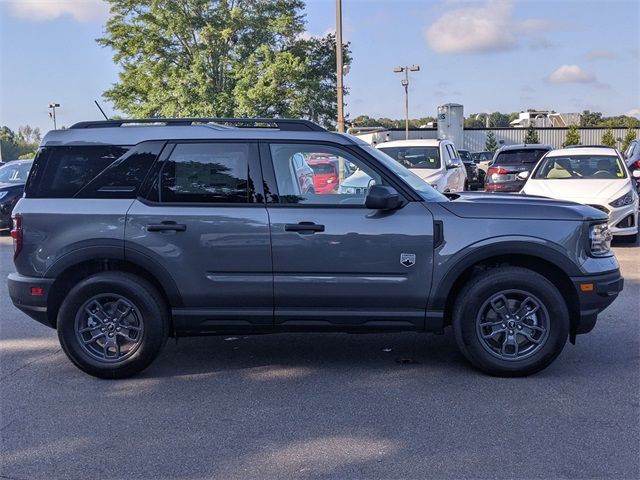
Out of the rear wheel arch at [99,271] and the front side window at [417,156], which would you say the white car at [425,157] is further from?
the rear wheel arch at [99,271]

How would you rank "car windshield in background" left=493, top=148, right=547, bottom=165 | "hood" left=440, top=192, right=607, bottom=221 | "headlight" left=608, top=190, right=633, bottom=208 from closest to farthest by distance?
"hood" left=440, top=192, right=607, bottom=221
"headlight" left=608, top=190, right=633, bottom=208
"car windshield in background" left=493, top=148, right=547, bottom=165

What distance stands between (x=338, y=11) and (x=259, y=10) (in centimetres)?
2236

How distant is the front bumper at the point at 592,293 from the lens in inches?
200

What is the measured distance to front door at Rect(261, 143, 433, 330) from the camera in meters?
5.05

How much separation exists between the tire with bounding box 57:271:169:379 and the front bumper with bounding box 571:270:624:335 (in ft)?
10.4

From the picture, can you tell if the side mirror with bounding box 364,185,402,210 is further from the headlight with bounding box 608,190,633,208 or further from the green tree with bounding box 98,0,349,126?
the green tree with bounding box 98,0,349,126

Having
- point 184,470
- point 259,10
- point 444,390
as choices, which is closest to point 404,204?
point 444,390

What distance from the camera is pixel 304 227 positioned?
5094mm

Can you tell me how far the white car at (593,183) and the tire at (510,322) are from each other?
6.62m

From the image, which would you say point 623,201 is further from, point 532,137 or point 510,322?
point 532,137

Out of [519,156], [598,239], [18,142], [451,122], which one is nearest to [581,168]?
[519,156]

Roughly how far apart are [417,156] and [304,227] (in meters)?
10.6

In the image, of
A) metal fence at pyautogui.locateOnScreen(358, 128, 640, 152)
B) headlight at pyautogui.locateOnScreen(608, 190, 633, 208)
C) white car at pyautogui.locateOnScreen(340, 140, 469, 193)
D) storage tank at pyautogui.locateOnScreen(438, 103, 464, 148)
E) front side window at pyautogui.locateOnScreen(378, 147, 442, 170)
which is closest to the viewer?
headlight at pyautogui.locateOnScreen(608, 190, 633, 208)

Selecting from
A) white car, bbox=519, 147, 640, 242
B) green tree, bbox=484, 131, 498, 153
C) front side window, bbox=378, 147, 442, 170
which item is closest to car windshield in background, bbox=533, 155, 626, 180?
white car, bbox=519, 147, 640, 242
